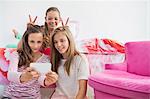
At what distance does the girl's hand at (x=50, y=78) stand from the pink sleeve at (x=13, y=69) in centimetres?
16

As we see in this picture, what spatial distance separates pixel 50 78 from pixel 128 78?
0.46 meters

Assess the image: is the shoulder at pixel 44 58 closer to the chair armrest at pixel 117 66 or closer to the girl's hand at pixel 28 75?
the girl's hand at pixel 28 75

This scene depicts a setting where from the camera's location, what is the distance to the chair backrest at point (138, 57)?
5.11 feet

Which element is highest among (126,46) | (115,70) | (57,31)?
(57,31)

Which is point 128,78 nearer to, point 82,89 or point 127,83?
point 127,83

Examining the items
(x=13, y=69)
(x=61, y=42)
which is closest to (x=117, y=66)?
(x=61, y=42)

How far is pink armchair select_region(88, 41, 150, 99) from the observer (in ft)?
3.73

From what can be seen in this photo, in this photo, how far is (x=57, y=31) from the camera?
1519mm

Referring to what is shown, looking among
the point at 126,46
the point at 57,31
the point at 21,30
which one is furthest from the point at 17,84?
the point at 21,30

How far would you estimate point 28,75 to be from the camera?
4.82ft

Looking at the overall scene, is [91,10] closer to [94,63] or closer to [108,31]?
[108,31]

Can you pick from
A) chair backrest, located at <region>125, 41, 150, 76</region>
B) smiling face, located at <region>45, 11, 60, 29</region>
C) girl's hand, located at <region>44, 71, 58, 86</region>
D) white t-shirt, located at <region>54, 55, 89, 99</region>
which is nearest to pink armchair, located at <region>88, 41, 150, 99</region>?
chair backrest, located at <region>125, 41, 150, 76</region>

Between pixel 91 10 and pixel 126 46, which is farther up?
pixel 91 10

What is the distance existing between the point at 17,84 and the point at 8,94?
3.2 inches
